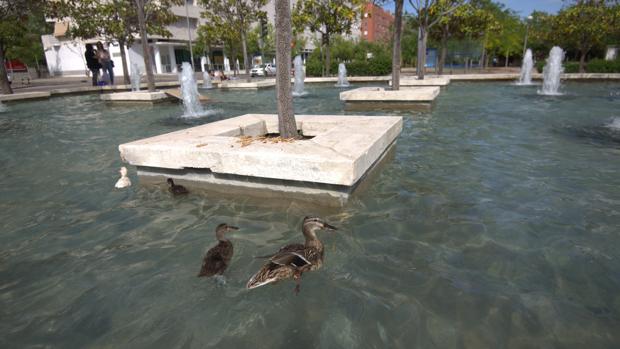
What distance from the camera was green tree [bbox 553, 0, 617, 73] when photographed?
28.2m

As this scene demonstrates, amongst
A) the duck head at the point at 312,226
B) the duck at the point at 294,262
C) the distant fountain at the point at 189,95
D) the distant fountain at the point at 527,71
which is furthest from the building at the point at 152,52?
the duck at the point at 294,262

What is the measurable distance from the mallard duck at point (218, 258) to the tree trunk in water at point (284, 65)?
98.2 inches

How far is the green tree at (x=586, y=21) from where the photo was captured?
28219 mm

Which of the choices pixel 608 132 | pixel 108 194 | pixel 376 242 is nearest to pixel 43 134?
pixel 108 194

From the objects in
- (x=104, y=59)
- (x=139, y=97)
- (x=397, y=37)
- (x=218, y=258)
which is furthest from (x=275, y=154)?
(x=104, y=59)

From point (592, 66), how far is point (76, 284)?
115 feet

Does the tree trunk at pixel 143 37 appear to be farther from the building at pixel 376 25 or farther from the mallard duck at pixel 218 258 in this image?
the building at pixel 376 25

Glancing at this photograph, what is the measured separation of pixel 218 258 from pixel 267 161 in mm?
1555

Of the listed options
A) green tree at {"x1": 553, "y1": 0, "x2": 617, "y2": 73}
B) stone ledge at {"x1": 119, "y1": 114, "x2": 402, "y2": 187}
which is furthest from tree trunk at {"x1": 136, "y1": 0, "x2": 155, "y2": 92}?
green tree at {"x1": 553, "y1": 0, "x2": 617, "y2": 73}

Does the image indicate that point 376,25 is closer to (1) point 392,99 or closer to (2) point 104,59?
(2) point 104,59

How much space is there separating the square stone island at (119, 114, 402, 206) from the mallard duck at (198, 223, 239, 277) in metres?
1.25

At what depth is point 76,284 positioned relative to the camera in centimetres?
332

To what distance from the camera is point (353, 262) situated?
350cm

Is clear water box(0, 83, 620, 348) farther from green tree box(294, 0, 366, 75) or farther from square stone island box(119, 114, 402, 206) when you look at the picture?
green tree box(294, 0, 366, 75)
